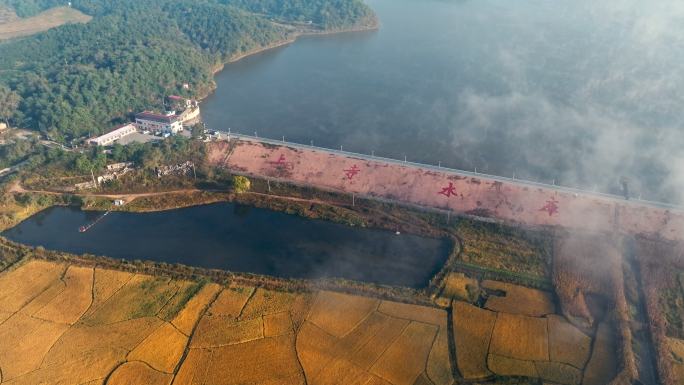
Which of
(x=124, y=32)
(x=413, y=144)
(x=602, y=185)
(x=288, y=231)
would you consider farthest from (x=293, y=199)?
(x=124, y=32)

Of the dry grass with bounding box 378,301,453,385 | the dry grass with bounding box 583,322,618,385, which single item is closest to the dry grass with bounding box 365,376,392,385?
the dry grass with bounding box 378,301,453,385

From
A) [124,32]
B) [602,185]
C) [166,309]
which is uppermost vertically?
[124,32]

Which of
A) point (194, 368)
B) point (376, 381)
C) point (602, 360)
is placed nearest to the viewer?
point (376, 381)

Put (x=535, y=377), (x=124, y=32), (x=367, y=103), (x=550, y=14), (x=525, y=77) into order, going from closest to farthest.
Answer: (x=535, y=377), (x=367, y=103), (x=525, y=77), (x=124, y=32), (x=550, y=14)

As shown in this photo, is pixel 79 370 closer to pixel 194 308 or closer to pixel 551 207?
pixel 194 308

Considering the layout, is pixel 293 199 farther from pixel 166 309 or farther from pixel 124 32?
pixel 124 32

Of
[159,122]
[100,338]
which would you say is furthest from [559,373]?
[159,122]

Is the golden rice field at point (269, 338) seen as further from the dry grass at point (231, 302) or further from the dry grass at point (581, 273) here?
the dry grass at point (581, 273)
